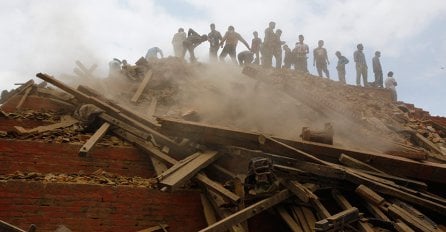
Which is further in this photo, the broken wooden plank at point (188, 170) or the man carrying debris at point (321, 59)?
the man carrying debris at point (321, 59)

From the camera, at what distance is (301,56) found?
656 inches

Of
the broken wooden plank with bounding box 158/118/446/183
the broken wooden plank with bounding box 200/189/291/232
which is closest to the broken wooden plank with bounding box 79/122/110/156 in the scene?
the broken wooden plank with bounding box 158/118/446/183

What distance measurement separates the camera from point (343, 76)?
53.9 ft

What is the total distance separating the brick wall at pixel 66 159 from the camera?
6016mm

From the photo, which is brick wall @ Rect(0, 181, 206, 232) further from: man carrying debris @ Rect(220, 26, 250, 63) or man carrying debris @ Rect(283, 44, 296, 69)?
man carrying debris @ Rect(283, 44, 296, 69)

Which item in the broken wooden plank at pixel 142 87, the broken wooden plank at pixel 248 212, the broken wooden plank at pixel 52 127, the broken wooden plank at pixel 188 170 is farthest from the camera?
the broken wooden plank at pixel 142 87

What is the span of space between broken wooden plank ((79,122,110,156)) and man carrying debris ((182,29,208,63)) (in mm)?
8641

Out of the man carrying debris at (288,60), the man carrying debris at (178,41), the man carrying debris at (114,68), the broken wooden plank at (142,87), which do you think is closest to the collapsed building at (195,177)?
the broken wooden plank at (142,87)

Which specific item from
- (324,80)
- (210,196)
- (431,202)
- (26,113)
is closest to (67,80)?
(26,113)

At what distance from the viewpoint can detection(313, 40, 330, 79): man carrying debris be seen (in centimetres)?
1658

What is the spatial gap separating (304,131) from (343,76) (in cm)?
1109

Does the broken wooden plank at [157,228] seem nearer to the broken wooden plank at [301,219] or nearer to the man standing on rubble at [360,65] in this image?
the broken wooden plank at [301,219]

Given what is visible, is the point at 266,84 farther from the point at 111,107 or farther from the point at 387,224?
the point at 387,224

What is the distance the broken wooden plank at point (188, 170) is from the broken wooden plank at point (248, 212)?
30.7 inches
